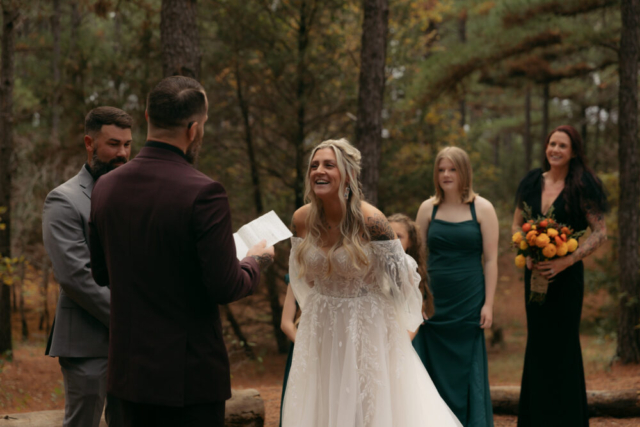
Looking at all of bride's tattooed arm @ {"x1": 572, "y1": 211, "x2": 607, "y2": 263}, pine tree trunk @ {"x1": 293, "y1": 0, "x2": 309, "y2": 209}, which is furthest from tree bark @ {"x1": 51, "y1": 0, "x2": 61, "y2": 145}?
bride's tattooed arm @ {"x1": 572, "y1": 211, "x2": 607, "y2": 263}

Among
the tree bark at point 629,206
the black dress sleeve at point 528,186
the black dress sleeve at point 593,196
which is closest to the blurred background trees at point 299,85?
the tree bark at point 629,206

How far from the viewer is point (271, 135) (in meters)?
12.7

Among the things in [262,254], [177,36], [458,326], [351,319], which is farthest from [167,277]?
[177,36]

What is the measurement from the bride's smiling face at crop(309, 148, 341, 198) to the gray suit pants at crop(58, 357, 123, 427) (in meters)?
1.60

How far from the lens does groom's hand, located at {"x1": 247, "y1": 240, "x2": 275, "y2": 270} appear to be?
113 inches

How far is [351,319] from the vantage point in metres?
3.68

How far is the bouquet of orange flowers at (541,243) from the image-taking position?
4754mm

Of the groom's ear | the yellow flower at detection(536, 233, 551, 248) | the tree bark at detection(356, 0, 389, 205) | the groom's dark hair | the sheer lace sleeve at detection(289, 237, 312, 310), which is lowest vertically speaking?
the sheer lace sleeve at detection(289, 237, 312, 310)

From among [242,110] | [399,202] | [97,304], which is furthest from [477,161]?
[97,304]

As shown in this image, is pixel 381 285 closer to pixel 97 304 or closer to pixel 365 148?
pixel 97 304

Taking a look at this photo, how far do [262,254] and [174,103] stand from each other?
829 mm

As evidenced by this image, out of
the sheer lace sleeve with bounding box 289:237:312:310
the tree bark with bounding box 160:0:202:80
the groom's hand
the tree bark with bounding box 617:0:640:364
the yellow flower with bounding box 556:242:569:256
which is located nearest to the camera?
the groom's hand

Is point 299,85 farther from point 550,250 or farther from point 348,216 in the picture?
point 348,216

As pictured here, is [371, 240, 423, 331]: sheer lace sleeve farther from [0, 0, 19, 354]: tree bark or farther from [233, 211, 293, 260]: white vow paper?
[0, 0, 19, 354]: tree bark
